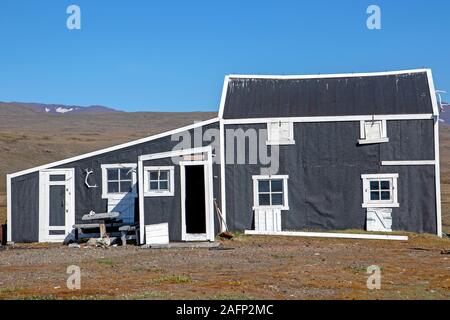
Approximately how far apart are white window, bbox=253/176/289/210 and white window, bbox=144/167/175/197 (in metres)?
3.98

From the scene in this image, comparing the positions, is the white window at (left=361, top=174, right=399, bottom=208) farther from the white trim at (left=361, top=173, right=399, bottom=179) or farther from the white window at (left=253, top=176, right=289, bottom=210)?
the white window at (left=253, top=176, right=289, bottom=210)

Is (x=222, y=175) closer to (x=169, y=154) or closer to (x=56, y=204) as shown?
(x=169, y=154)

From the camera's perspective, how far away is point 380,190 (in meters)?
26.3

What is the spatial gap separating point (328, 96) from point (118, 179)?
8065 millimetres

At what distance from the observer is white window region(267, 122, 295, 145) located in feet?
87.5

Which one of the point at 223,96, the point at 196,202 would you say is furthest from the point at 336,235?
the point at 223,96

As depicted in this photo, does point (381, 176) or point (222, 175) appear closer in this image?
point (381, 176)

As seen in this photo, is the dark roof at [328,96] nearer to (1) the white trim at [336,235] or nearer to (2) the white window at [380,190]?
(2) the white window at [380,190]

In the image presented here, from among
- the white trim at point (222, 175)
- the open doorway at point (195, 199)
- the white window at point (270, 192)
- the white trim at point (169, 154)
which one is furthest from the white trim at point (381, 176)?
the white trim at point (169, 154)

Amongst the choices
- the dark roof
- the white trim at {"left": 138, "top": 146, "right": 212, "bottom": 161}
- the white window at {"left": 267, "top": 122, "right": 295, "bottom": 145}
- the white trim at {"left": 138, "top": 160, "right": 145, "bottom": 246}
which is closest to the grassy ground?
the white trim at {"left": 138, "top": 160, "right": 145, "bottom": 246}

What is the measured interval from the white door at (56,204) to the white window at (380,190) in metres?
9.96

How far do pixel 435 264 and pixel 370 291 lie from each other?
5222 mm
